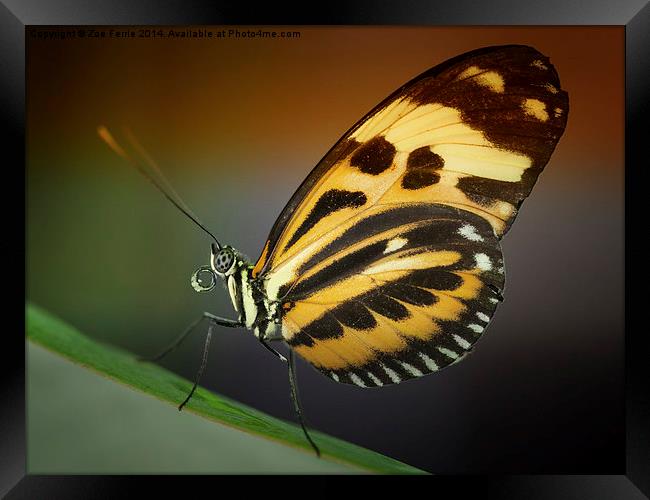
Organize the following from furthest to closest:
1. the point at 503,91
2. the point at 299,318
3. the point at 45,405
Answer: the point at 45,405 → the point at 299,318 → the point at 503,91

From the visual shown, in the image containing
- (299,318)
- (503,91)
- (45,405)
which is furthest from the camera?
(45,405)

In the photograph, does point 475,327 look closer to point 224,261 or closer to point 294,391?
point 294,391

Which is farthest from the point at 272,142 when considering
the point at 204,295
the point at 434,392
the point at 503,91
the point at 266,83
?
the point at 434,392

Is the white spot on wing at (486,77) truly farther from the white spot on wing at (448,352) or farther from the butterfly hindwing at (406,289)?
the white spot on wing at (448,352)

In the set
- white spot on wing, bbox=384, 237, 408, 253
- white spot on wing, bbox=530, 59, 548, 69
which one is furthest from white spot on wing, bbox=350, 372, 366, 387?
white spot on wing, bbox=530, 59, 548, 69

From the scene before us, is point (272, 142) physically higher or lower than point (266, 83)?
lower

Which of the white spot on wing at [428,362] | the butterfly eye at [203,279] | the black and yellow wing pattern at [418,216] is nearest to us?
the black and yellow wing pattern at [418,216]

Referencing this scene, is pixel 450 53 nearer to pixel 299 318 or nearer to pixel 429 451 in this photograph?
pixel 299 318

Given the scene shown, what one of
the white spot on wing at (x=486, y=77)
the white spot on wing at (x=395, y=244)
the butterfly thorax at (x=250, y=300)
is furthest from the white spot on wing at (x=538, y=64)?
the butterfly thorax at (x=250, y=300)
